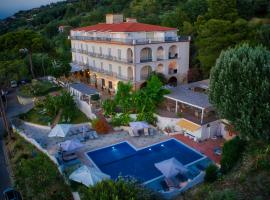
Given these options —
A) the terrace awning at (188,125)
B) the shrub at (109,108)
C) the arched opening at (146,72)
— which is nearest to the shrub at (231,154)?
the terrace awning at (188,125)

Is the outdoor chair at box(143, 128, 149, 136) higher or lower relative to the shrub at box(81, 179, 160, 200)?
lower

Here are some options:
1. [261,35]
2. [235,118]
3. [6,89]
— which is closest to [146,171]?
[235,118]

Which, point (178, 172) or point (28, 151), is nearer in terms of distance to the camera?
point (178, 172)

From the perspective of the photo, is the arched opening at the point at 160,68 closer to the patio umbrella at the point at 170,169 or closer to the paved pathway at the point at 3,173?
the patio umbrella at the point at 170,169

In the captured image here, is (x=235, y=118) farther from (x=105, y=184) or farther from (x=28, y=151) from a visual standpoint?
(x=28, y=151)

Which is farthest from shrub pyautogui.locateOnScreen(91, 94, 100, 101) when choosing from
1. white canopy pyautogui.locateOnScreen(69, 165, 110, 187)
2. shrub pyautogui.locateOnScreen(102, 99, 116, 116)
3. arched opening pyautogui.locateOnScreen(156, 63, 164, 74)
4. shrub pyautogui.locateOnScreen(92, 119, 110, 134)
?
white canopy pyautogui.locateOnScreen(69, 165, 110, 187)

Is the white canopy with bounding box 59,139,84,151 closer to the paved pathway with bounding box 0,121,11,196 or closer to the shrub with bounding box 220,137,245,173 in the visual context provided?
the paved pathway with bounding box 0,121,11,196
